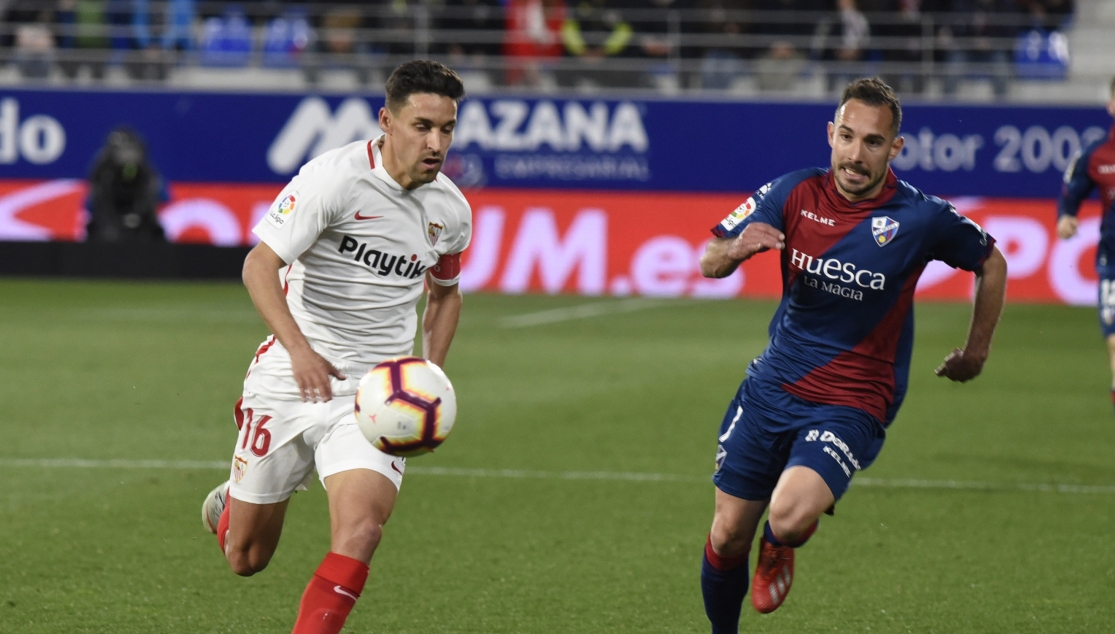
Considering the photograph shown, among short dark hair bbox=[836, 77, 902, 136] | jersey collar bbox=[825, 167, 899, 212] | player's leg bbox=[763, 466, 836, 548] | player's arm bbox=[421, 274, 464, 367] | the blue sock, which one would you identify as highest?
short dark hair bbox=[836, 77, 902, 136]

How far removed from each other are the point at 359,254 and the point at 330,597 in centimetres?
110

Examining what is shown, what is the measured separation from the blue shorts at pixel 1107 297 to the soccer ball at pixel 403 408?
579 cm

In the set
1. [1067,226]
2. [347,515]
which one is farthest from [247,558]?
[1067,226]

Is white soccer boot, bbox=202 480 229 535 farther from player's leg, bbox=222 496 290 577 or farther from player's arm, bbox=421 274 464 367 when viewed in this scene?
player's arm, bbox=421 274 464 367

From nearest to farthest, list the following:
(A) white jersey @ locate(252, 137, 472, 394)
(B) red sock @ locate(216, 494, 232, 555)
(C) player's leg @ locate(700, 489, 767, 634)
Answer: (A) white jersey @ locate(252, 137, 472, 394)
(C) player's leg @ locate(700, 489, 767, 634)
(B) red sock @ locate(216, 494, 232, 555)

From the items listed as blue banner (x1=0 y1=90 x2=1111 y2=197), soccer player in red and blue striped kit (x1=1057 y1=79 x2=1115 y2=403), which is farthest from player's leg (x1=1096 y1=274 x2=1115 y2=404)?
blue banner (x1=0 y1=90 x2=1111 y2=197)

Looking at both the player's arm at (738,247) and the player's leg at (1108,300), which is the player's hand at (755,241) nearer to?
the player's arm at (738,247)

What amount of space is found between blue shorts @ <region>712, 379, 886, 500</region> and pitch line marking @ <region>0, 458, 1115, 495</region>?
3.25 m

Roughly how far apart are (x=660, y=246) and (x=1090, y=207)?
520cm

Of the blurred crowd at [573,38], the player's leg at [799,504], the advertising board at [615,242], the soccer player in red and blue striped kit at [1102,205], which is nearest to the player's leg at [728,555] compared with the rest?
the player's leg at [799,504]

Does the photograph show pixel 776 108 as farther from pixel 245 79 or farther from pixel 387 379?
pixel 387 379

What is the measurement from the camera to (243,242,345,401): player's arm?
436 centimetres

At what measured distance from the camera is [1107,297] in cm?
904

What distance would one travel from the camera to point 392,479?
459 centimetres
